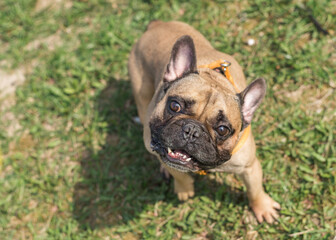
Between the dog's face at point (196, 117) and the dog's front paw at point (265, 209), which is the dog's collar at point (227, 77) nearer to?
the dog's face at point (196, 117)

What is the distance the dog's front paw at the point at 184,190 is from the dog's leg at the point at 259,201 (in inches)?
30.1

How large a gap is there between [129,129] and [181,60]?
89.3 inches

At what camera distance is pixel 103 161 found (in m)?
5.80

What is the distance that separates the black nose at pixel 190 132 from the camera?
326 cm

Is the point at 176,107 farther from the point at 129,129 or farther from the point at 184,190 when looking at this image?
the point at 129,129

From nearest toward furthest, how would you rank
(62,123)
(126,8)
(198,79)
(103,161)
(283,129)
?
(198,79), (283,129), (103,161), (62,123), (126,8)

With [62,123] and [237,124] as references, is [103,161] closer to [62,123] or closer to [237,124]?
[62,123]

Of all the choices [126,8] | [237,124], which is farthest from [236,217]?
[126,8]

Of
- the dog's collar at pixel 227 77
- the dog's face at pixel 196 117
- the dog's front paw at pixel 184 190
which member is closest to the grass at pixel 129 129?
the dog's front paw at pixel 184 190

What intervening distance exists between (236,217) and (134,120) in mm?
2218

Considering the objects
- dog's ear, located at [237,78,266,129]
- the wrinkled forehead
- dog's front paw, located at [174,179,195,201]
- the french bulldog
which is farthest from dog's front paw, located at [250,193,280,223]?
the wrinkled forehead

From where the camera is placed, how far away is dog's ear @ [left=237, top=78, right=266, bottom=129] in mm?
3668

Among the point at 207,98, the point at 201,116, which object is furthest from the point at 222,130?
the point at 207,98

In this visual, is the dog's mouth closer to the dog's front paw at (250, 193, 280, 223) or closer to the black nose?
the black nose
